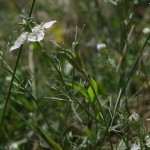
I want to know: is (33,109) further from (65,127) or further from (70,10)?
(70,10)

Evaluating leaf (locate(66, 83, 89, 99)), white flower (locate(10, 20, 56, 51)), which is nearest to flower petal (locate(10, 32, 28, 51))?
white flower (locate(10, 20, 56, 51))

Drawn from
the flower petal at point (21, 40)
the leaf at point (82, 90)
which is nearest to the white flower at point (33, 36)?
the flower petal at point (21, 40)

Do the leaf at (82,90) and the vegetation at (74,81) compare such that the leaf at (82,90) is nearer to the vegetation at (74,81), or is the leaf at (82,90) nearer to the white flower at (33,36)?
the vegetation at (74,81)

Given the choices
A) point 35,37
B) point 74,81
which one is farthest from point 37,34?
point 74,81

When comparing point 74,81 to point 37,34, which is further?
point 74,81

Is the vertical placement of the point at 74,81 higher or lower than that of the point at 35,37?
lower

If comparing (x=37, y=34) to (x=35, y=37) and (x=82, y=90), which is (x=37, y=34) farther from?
(x=82, y=90)

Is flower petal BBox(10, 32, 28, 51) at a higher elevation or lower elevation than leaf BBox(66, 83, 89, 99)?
higher

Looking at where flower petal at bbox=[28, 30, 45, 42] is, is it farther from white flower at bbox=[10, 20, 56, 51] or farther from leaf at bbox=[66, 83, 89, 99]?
leaf at bbox=[66, 83, 89, 99]

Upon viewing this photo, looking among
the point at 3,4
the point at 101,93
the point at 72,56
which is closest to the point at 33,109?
the point at 101,93
